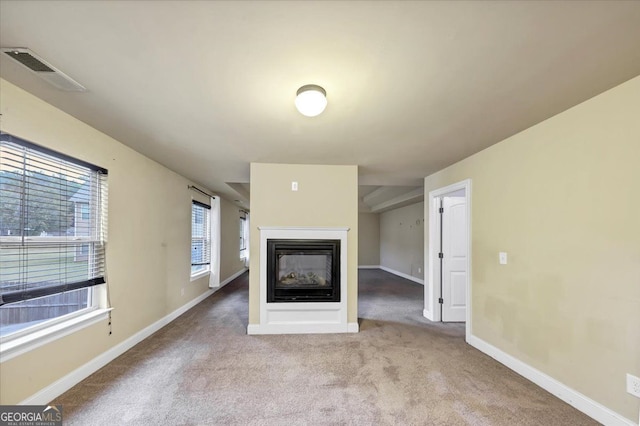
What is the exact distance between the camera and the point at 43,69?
1.66 meters

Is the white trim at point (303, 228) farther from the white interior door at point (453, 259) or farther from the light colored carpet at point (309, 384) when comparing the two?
the white interior door at point (453, 259)

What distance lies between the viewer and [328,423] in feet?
6.34

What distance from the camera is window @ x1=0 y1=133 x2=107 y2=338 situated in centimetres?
190

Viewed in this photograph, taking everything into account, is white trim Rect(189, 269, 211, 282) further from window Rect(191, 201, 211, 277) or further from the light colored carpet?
the light colored carpet

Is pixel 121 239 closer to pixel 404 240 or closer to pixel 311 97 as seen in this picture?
pixel 311 97

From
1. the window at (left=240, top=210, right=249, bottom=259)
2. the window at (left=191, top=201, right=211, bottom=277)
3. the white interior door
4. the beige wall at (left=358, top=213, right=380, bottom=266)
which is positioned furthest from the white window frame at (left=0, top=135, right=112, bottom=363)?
the beige wall at (left=358, top=213, right=380, bottom=266)

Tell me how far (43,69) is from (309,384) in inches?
114

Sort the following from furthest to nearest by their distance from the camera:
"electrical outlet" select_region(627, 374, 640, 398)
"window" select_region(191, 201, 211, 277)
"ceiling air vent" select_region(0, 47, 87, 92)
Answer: "window" select_region(191, 201, 211, 277) → "electrical outlet" select_region(627, 374, 640, 398) → "ceiling air vent" select_region(0, 47, 87, 92)

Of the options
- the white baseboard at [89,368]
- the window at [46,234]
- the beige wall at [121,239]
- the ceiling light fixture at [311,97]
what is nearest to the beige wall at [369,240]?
the beige wall at [121,239]

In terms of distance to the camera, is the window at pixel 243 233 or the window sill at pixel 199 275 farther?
the window at pixel 243 233

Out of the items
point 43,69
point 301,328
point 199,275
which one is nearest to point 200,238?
point 199,275

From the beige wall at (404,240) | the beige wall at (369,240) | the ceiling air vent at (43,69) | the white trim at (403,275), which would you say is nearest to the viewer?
the ceiling air vent at (43,69)

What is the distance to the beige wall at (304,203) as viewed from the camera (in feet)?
12.3

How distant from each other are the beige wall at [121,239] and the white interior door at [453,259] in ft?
13.3
